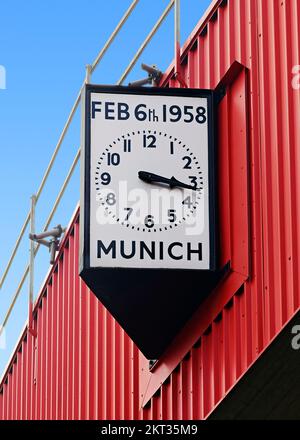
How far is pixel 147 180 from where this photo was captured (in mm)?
10586

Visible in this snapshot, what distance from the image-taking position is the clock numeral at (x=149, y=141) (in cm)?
1070

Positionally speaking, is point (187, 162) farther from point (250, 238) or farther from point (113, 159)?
point (250, 238)

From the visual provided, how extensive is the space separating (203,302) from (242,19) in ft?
7.44

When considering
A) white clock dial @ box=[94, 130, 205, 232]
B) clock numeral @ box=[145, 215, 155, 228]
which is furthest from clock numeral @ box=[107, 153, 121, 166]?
clock numeral @ box=[145, 215, 155, 228]

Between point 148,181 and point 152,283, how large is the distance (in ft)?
2.64

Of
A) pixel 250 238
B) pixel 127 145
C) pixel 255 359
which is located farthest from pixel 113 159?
pixel 255 359

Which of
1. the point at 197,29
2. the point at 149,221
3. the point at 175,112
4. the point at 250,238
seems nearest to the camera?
the point at 250,238

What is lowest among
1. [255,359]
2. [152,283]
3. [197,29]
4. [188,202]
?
[255,359]

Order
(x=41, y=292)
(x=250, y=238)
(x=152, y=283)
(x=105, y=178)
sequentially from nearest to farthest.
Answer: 1. (x=250, y=238)
2. (x=152, y=283)
3. (x=105, y=178)
4. (x=41, y=292)

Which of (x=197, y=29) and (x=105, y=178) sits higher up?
(x=197, y=29)

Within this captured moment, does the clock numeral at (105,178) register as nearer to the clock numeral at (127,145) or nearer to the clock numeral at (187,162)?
the clock numeral at (127,145)

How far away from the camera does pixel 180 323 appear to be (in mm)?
10945

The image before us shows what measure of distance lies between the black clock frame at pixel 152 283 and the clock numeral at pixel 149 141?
14.0 inches
